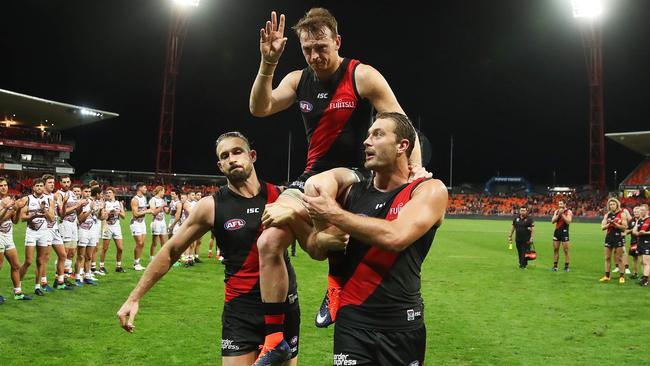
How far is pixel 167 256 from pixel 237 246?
70cm

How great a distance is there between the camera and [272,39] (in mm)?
4031

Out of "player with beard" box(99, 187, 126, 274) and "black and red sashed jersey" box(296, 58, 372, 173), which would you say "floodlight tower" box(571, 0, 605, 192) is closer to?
"player with beard" box(99, 187, 126, 274)

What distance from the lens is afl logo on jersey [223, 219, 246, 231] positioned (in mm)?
5113

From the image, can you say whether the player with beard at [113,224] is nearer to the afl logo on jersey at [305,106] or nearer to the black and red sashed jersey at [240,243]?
the black and red sashed jersey at [240,243]

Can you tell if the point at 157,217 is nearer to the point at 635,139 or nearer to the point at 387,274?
the point at 387,274

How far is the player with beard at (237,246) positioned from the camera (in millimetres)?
4801

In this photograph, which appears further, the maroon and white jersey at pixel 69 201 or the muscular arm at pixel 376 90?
the maroon and white jersey at pixel 69 201

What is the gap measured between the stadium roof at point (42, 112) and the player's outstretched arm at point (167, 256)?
157 feet

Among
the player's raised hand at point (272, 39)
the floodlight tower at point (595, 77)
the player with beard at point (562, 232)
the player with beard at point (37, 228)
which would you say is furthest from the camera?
the floodlight tower at point (595, 77)

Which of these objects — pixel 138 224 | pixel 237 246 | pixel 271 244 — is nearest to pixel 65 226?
pixel 138 224

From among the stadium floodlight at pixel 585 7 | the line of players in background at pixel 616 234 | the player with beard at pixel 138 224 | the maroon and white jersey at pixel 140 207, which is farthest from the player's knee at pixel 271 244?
the stadium floodlight at pixel 585 7

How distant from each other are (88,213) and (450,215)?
171 ft

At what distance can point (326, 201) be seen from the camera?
10.1 ft

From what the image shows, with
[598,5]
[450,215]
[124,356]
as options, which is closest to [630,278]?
[124,356]
